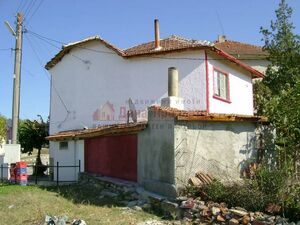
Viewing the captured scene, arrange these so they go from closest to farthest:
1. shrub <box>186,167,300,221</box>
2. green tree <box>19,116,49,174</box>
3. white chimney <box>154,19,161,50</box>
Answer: shrub <box>186,167,300,221</box>
white chimney <box>154,19,161,50</box>
green tree <box>19,116,49,174</box>

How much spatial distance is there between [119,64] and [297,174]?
13.5 meters

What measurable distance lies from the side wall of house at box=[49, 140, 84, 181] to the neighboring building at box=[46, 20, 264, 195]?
0.05 metres

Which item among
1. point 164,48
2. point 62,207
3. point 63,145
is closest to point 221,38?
point 164,48

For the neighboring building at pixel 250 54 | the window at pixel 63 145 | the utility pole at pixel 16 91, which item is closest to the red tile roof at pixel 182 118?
the window at pixel 63 145

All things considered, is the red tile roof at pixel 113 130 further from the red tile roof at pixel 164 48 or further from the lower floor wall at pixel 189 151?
the red tile roof at pixel 164 48

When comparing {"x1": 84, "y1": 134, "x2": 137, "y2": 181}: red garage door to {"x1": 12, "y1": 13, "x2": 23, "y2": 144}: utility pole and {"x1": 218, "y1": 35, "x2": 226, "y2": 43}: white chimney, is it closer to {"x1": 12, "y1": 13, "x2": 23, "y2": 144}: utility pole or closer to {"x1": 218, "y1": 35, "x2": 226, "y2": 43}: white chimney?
{"x1": 12, "y1": 13, "x2": 23, "y2": 144}: utility pole

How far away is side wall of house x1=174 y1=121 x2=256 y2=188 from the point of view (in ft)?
40.9

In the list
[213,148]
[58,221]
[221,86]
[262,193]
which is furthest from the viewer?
[221,86]

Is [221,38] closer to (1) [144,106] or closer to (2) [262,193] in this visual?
(1) [144,106]

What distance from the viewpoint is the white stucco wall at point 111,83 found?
1997cm

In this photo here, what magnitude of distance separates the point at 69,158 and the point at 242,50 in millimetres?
19507

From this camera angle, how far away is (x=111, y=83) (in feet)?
74.2

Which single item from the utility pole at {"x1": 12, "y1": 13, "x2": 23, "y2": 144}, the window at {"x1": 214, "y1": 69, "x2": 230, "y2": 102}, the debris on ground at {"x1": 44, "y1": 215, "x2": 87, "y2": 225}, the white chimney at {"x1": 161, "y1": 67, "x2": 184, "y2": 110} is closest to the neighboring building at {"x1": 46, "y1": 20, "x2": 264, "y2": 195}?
the window at {"x1": 214, "y1": 69, "x2": 230, "y2": 102}

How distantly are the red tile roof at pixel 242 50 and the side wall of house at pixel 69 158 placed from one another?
1753 cm
